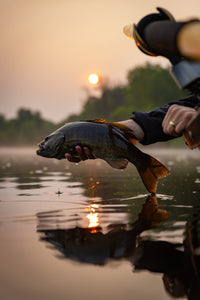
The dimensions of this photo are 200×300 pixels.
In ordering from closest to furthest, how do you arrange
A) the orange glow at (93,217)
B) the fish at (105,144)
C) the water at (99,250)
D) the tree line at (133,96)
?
the water at (99,250) → the orange glow at (93,217) → the fish at (105,144) → the tree line at (133,96)

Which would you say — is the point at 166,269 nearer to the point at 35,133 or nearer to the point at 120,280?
the point at 120,280

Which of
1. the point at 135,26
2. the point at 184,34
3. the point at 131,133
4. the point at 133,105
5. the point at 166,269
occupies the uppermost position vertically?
the point at 133,105

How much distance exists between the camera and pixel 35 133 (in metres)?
97.0

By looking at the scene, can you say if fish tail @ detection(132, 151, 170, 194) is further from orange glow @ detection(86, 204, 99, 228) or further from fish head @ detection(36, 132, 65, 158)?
fish head @ detection(36, 132, 65, 158)

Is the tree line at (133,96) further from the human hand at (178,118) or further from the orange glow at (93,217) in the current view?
the human hand at (178,118)

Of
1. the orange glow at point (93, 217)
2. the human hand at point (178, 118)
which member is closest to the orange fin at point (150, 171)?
the orange glow at point (93, 217)

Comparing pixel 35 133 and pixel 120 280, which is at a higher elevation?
pixel 35 133

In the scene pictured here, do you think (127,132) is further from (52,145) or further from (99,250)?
(99,250)

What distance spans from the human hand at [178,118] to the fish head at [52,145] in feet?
4.88

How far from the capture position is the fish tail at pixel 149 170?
4027 millimetres

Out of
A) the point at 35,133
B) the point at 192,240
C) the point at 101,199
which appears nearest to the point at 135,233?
the point at 192,240

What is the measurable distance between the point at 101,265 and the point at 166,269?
388mm

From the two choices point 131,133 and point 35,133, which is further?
point 35,133

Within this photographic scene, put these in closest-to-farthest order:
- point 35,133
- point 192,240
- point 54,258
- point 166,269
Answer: point 166,269 → point 54,258 → point 192,240 → point 35,133
